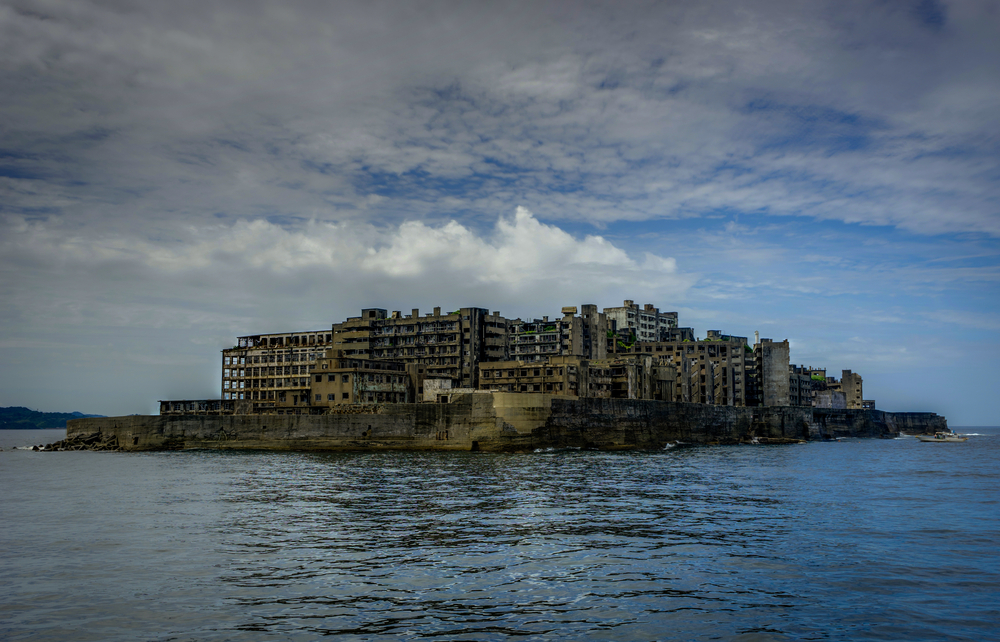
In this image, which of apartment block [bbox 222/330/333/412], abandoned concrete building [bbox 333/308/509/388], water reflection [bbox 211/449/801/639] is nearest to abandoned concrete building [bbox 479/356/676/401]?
abandoned concrete building [bbox 333/308/509/388]

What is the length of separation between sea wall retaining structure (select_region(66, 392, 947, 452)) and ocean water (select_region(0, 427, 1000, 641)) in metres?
50.1

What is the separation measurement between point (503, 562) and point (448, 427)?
3246 inches

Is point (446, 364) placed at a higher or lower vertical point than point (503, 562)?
higher

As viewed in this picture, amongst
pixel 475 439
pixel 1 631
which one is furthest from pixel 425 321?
pixel 1 631

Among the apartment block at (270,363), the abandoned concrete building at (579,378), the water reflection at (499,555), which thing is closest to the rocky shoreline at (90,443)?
the apartment block at (270,363)

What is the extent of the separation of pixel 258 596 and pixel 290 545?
8.84 meters

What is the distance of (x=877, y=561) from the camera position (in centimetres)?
2925

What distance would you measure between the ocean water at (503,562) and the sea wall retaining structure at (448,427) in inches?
1972

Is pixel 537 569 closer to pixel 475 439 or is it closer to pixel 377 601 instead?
pixel 377 601

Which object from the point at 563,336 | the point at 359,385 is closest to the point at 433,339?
the point at 563,336

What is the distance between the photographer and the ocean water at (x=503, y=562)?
20969 mm

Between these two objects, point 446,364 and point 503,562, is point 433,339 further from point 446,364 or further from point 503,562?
point 503,562

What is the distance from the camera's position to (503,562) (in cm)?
2872

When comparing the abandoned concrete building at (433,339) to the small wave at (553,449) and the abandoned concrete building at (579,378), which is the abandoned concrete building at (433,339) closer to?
the abandoned concrete building at (579,378)
